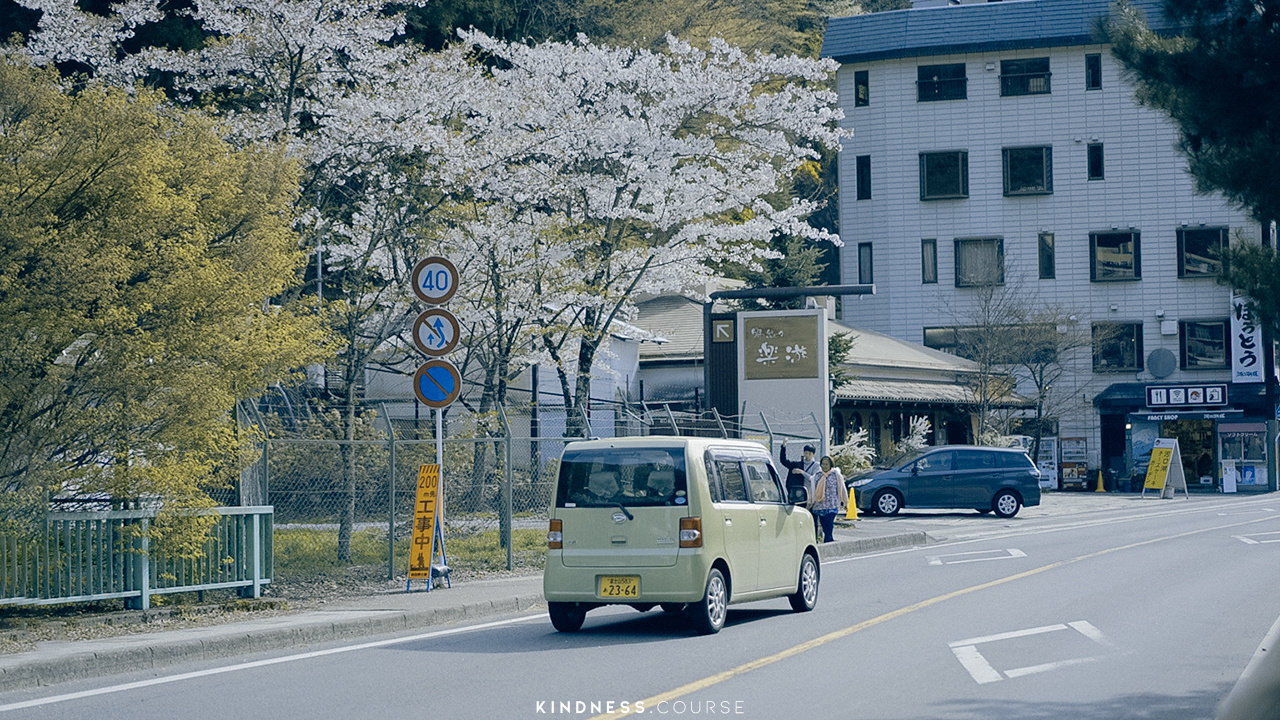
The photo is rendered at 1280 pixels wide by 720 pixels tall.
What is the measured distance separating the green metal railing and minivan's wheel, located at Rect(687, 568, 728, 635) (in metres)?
5.15

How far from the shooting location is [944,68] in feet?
173

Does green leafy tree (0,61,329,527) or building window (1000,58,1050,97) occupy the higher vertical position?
building window (1000,58,1050,97)

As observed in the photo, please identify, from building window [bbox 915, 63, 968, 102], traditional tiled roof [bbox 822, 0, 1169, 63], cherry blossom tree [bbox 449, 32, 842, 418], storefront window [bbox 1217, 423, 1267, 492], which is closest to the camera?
cherry blossom tree [bbox 449, 32, 842, 418]

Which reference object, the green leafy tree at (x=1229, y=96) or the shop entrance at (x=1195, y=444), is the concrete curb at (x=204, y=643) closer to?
the green leafy tree at (x=1229, y=96)

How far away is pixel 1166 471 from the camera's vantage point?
4075cm

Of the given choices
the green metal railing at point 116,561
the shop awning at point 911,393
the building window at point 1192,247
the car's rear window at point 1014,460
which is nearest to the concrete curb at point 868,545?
the car's rear window at point 1014,460

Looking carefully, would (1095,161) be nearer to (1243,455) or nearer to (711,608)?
(1243,455)

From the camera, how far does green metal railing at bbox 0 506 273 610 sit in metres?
12.5

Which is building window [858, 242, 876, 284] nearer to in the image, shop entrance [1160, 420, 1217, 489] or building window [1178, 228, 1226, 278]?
building window [1178, 228, 1226, 278]

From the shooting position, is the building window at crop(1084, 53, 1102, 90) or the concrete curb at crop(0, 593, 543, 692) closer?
the concrete curb at crop(0, 593, 543, 692)

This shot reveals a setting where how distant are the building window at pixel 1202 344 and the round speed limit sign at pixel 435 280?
4208 centimetres

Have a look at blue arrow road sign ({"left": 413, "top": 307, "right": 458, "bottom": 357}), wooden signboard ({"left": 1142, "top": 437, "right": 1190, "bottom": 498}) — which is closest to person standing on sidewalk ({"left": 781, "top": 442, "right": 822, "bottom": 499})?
blue arrow road sign ({"left": 413, "top": 307, "right": 458, "bottom": 357})

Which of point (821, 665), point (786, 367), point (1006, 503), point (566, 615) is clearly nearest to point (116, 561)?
point (566, 615)

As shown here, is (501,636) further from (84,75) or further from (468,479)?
(84,75)
